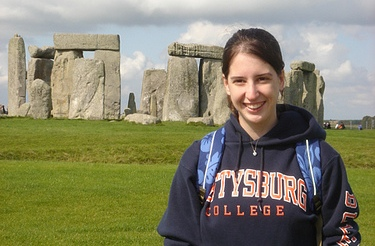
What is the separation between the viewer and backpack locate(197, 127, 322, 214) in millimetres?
3158

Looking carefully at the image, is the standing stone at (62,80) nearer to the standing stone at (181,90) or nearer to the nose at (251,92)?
the standing stone at (181,90)

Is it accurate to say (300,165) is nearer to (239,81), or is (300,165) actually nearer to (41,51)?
(239,81)

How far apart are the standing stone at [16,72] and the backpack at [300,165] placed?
132 feet

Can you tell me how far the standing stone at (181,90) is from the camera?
111ft

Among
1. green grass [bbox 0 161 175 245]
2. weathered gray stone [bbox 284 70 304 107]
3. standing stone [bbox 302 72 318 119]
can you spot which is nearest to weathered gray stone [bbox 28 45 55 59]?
weathered gray stone [bbox 284 70 304 107]

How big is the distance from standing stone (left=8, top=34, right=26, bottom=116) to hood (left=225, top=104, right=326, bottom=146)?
132 feet

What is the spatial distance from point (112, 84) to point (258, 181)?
3154cm

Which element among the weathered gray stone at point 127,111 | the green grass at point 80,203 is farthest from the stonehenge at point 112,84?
the green grass at point 80,203

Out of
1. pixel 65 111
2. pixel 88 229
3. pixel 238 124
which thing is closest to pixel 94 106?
pixel 65 111

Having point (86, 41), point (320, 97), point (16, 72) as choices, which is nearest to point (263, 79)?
point (86, 41)

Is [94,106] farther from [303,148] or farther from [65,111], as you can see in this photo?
[303,148]

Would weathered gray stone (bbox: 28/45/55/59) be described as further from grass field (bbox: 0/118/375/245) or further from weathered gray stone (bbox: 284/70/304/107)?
grass field (bbox: 0/118/375/245)

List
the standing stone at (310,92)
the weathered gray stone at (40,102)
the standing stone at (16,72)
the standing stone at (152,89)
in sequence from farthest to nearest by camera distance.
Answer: the standing stone at (16,72) < the standing stone at (310,92) < the standing stone at (152,89) < the weathered gray stone at (40,102)

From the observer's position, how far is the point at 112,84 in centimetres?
3441
